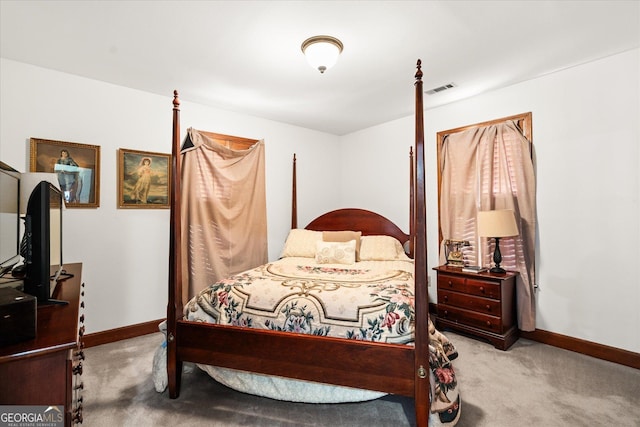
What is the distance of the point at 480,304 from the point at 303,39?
109 inches

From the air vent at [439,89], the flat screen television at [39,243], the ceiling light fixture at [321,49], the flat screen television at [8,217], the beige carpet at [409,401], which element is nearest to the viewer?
the flat screen television at [39,243]

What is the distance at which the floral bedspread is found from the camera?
174 cm

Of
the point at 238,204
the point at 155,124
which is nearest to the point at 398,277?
the point at 238,204

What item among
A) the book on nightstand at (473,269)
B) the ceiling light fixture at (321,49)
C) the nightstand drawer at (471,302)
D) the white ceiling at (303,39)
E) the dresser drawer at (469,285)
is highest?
the white ceiling at (303,39)

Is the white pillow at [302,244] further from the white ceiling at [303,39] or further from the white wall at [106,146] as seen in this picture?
the white ceiling at [303,39]

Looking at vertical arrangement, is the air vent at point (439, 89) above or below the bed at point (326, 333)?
above

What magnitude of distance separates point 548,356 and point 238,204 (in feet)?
11.2

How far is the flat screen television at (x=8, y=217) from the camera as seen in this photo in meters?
1.47

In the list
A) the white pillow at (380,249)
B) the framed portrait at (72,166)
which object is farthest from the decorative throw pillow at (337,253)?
the framed portrait at (72,166)

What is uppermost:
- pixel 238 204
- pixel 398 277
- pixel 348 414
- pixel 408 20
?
pixel 408 20

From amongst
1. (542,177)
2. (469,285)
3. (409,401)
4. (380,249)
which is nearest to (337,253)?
(380,249)

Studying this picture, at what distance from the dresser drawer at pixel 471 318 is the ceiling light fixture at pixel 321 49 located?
2590 millimetres

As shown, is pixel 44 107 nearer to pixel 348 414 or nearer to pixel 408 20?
pixel 408 20

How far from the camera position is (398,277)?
2488 millimetres
